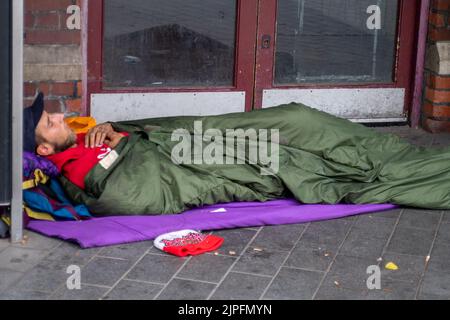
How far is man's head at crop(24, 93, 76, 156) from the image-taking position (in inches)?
195

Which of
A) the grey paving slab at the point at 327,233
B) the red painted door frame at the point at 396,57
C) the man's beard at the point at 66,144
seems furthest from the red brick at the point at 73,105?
the grey paving slab at the point at 327,233

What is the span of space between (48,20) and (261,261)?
2151 mm

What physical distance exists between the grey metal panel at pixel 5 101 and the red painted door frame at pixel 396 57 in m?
2.33

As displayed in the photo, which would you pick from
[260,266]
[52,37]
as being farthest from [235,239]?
[52,37]

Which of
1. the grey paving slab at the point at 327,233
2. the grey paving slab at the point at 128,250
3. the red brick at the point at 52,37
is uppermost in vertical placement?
the red brick at the point at 52,37

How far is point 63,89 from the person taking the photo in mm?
5906

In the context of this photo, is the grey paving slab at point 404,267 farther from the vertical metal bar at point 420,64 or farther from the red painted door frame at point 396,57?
the vertical metal bar at point 420,64

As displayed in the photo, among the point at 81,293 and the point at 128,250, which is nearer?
the point at 81,293

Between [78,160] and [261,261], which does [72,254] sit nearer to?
[78,160]

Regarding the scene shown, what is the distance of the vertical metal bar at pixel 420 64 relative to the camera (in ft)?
21.6

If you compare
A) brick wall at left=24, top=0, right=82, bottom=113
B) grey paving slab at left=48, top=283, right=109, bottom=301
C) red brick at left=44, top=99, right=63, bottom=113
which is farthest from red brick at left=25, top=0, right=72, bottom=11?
grey paving slab at left=48, top=283, right=109, bottom=301

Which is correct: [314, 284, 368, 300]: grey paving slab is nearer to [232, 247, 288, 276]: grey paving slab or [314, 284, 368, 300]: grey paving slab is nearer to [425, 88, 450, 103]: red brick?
[232, 247, 288, 276]: grey paving slab

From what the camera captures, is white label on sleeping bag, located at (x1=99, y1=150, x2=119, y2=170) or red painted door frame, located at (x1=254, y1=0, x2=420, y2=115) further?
red painted door frame, located at (x1=254, y1=0, x2=420, y2=115)

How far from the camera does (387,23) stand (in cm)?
663
